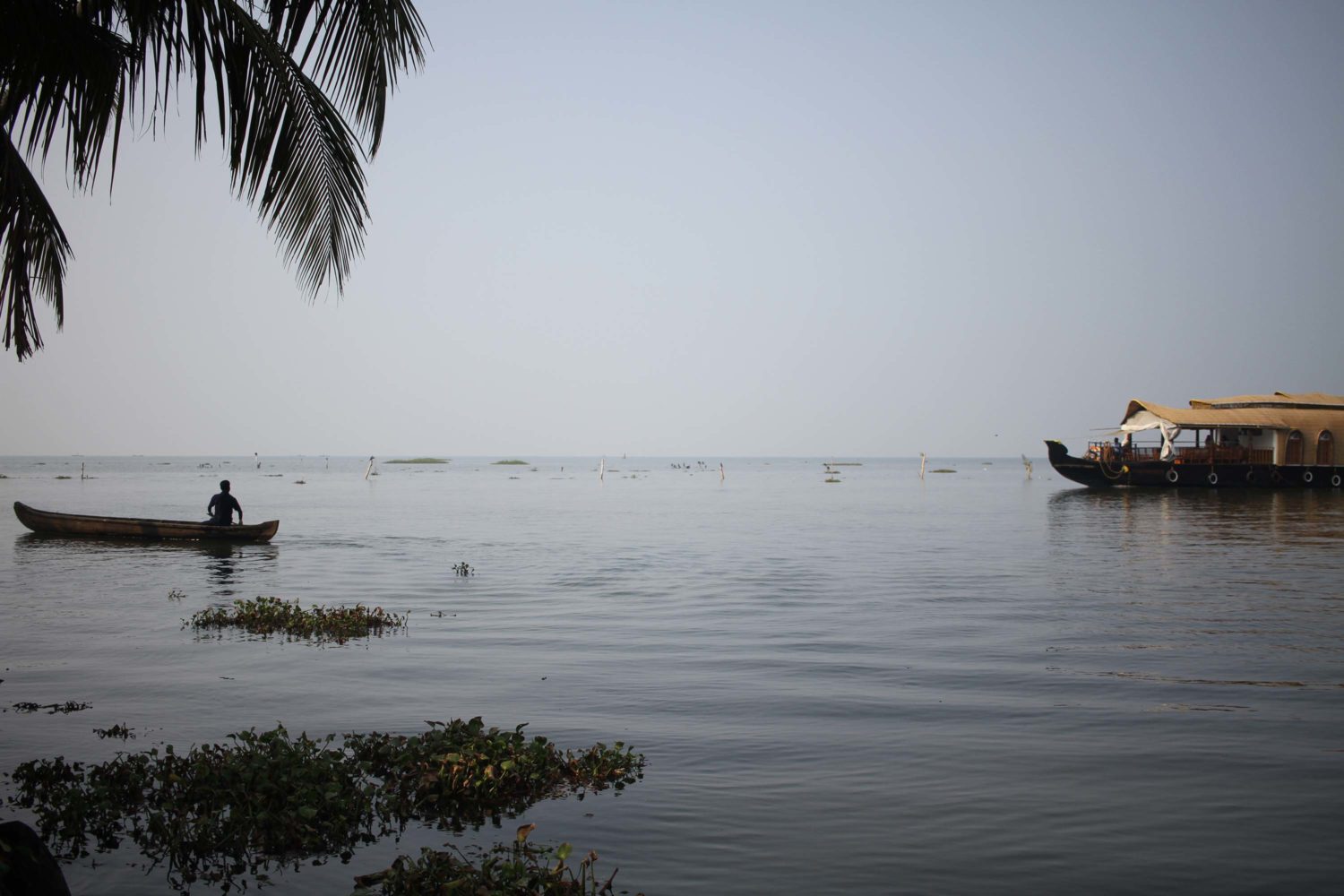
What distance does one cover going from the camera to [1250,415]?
67125 mm

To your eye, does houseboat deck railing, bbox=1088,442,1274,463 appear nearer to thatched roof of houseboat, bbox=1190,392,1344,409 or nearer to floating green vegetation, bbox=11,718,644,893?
thatched roof of houseboat, bbox=1190,392,1344,409

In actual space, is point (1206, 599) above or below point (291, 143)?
below

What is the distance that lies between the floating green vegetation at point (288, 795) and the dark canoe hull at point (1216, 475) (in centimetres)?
6813

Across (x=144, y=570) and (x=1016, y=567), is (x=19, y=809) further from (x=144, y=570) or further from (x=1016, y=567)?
(x=1016, y=567)

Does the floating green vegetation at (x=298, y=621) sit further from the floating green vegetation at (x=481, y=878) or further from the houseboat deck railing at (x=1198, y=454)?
the houseboat deck railing at (x=1198, y=454)

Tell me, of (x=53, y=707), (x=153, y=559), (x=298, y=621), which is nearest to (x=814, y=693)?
(x=53, y=707)

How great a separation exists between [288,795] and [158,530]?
2771 centimetres

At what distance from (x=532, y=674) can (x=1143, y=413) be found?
67.4 metres

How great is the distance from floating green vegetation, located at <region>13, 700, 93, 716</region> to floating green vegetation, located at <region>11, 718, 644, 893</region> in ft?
9.13

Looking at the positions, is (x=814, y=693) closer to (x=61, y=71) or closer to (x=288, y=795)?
(x=288, y=795)

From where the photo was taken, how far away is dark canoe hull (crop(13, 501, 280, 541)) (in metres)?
30.6

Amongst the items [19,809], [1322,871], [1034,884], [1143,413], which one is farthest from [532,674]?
[1143,413]

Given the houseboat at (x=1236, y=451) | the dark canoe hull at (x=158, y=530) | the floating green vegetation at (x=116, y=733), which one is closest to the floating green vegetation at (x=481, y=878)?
the floating green vegetation at (x=116, y=733)

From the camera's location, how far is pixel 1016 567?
26875 mm
